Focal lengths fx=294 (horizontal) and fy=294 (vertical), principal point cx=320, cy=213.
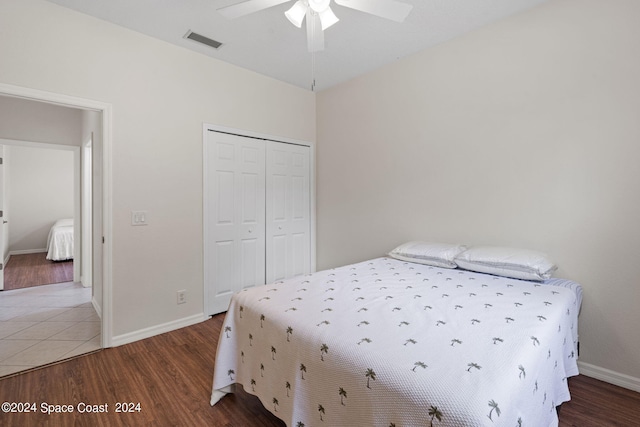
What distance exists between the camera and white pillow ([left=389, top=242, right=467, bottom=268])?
94.6 inches

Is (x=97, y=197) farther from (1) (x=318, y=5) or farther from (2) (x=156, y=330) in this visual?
(1) (x=318, y=5)

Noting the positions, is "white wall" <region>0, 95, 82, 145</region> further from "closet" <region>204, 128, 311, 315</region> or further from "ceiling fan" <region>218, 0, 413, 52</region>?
"ceiling fan" <region>218, 0, 413, 52</region>

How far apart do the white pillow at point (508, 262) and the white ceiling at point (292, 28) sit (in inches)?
73.0

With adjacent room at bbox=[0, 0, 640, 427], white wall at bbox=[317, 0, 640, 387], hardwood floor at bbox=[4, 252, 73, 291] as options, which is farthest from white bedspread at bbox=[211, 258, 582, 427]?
hardwood floor at bbox=[4, 252, 73, 291]

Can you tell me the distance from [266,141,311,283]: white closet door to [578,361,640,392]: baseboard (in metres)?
2.85

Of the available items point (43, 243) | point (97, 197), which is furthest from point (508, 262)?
point (43, 243)

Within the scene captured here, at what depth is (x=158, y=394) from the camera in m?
1.85

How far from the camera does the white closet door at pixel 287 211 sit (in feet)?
11.8

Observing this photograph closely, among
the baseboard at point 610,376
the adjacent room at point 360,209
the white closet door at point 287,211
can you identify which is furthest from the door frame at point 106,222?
the baseboard at point 610,376

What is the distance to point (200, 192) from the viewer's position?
117 inches

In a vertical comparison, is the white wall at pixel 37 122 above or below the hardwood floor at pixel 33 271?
above

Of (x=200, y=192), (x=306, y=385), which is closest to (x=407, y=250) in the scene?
(x=306, y=385)

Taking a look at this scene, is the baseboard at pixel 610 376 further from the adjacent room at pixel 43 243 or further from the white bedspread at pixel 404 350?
the adjacent room at pixel 43 243

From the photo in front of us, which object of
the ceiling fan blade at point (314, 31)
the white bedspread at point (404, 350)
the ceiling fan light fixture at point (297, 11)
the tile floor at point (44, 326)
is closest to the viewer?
the white bedspread at point (404, 350)
